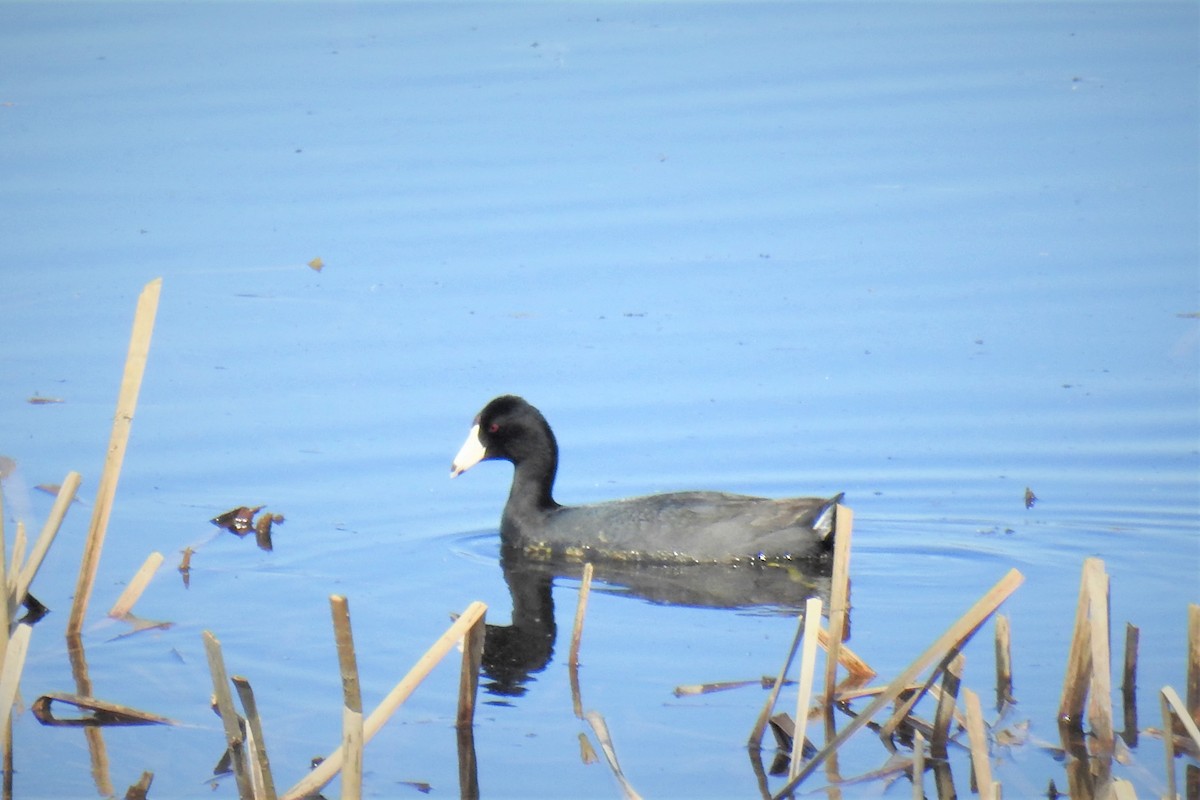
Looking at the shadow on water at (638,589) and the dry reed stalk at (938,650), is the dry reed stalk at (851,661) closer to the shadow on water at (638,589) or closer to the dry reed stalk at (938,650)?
the dry reed stalk at (938,650)

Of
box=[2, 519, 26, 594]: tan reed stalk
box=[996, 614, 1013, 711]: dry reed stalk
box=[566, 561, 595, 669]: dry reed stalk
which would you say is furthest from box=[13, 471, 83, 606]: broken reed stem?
box=[996, 614, 1013, 711]: dry reed stalk

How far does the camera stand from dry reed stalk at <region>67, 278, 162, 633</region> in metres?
5.56

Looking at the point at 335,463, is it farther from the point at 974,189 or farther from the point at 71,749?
the point at 974,189

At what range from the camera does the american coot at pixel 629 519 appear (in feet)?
27.6

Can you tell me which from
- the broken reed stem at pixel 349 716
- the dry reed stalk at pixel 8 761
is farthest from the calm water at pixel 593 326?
the broken reed stem at pixel 349 716

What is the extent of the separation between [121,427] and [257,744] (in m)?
1.52

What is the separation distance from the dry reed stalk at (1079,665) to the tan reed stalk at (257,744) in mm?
2309

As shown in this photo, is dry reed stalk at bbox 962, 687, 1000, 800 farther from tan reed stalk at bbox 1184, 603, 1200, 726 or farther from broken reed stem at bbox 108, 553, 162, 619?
broken reed stem at bbox 108, 553, 162, 619

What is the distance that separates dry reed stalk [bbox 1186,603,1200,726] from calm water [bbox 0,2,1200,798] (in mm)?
279

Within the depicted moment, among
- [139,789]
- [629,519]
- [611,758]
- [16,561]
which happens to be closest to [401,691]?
[611,758]

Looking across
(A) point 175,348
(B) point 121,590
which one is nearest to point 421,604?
(B) point 121,590

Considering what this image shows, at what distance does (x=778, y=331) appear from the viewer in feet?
35.5

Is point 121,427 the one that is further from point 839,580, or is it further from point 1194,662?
point 1194,662

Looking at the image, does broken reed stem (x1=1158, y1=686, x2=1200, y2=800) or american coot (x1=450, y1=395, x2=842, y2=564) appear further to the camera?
american coot (x1=450, y1=395, x2=842, y2=564)
